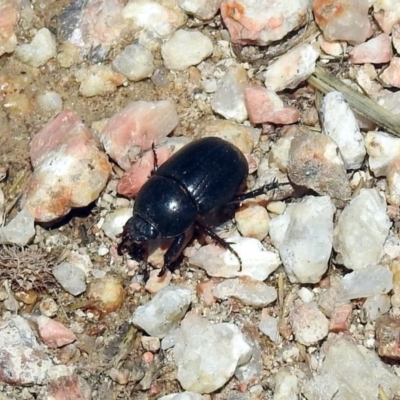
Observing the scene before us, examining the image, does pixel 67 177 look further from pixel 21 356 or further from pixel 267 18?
pixel 267 18

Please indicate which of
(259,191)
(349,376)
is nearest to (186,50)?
(259,191)

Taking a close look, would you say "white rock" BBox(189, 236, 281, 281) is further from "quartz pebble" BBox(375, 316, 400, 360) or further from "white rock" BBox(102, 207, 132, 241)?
"quartz pebble" BBox(375, 316, 400, 360)

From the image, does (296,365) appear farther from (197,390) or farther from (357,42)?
(357,42)

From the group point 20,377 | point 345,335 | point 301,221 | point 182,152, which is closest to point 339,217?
point 301,221

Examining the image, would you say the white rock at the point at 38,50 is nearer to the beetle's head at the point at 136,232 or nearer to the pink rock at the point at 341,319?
the beetle's head at the point at 136,232

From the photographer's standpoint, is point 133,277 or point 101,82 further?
point 101,82

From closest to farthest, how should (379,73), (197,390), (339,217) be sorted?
(197,390) → (339,217) → (379,73)

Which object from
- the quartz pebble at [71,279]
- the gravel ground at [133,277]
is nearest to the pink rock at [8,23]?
the gravel ground at [133,277]
